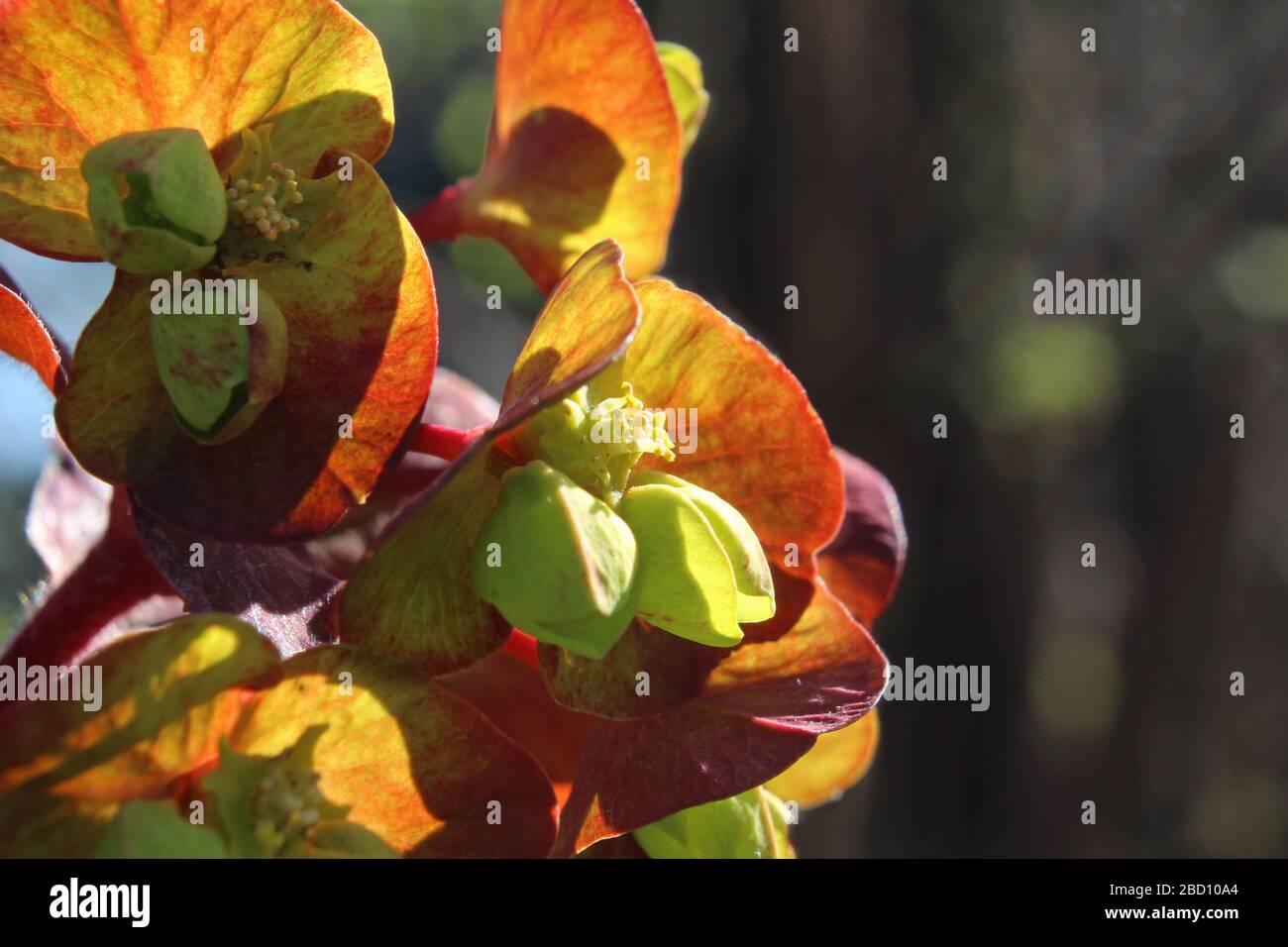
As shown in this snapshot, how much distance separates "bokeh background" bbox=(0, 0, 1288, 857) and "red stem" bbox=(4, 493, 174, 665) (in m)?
1.87

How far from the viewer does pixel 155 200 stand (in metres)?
0.59

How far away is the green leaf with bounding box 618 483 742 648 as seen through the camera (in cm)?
62

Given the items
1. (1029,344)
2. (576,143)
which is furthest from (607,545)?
(1029,344)

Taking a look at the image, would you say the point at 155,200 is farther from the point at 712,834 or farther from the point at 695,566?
the point at 712,834

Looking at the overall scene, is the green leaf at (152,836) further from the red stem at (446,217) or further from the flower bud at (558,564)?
the red stem at (446,217)

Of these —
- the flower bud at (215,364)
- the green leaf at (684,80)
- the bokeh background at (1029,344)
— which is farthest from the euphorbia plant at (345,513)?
the bokeh background at (1029,344)

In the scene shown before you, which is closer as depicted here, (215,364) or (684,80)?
(215,364)

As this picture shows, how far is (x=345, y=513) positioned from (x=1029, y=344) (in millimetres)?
2905

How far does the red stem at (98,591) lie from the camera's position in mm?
686

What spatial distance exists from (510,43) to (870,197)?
6.79 feet

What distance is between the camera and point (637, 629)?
0.68 meters

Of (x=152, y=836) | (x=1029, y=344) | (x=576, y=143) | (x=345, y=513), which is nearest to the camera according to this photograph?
(x=152, y=836)

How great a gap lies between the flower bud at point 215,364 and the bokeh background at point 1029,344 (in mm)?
1962
